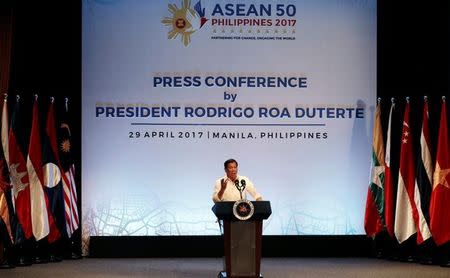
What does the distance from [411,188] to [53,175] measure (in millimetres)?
4265

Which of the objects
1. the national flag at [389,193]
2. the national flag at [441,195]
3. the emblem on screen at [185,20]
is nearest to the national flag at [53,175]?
the emblem on screen at [185,20]

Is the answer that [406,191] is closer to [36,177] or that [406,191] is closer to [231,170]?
[231,170]

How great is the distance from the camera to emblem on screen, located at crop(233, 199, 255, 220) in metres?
7.08

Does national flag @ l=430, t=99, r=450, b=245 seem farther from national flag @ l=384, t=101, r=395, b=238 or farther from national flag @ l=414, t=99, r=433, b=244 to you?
national flag @ l=384, t=101, r=395, b=238

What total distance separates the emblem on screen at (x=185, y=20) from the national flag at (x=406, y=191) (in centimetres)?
284

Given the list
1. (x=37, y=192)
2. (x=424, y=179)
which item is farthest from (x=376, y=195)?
(x=37, y=192)

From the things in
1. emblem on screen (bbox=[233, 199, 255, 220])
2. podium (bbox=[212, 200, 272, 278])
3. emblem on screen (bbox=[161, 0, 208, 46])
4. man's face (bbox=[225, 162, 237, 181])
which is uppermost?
emblem on screen (bbox=[161, 0, 208, 46])

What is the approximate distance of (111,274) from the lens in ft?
26.5

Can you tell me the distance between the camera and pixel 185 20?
9.80 metres

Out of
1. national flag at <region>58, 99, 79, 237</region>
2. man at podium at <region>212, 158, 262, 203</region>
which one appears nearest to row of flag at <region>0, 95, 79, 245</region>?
national flag at <region>58, 99, 79, 237</region>

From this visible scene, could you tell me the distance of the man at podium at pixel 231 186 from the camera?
746cm

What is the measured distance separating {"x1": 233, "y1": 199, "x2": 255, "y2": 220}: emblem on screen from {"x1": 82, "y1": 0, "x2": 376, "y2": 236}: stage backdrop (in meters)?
2.58

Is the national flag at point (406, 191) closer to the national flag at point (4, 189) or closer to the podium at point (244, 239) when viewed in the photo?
the podium at point (244, 239)

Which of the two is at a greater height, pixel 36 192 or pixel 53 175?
pixel 53 175
